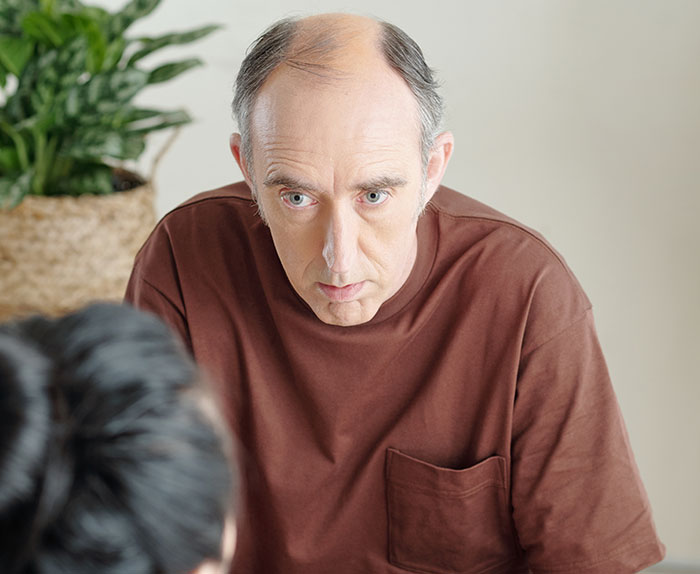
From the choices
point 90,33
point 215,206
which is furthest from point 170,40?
point 215,206

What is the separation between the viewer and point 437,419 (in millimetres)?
1312

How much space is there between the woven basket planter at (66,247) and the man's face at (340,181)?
1046 millimetres

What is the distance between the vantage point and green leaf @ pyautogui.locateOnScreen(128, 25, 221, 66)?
2104mm

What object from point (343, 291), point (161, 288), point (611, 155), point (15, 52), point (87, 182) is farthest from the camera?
point (87, 182)

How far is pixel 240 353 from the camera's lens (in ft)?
4.48

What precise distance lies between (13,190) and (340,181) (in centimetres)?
121

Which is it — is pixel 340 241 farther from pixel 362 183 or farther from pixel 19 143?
pixel 19 143

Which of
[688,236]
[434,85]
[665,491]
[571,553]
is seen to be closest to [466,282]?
[434,85]

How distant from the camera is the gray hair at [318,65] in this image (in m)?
1.17

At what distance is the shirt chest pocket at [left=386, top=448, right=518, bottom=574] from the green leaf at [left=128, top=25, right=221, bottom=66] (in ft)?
4.09

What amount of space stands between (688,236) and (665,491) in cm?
68

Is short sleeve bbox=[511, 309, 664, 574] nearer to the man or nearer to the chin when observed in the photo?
the man

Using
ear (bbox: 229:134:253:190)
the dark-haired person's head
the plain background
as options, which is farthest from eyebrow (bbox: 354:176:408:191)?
the plain background

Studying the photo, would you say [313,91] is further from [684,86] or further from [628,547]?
[684,86]
